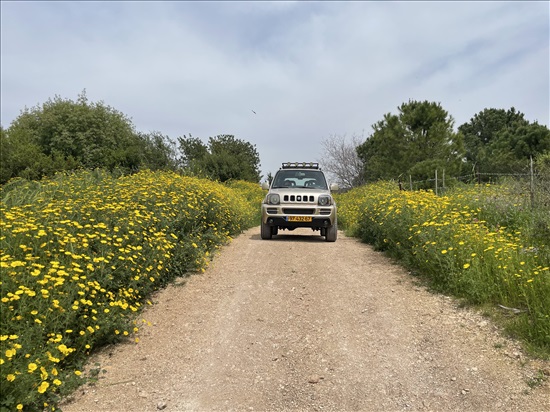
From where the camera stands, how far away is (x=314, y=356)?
3771mm

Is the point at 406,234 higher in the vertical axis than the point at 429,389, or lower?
higher

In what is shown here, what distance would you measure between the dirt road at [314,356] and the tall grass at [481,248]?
1.03ft

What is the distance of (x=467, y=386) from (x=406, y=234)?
3.94 meters

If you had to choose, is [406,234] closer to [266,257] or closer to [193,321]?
[266,257]

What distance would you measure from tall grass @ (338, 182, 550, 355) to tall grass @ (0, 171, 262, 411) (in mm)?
3584

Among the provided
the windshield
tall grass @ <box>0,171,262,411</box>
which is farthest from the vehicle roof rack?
tall grass @ <box>0,171,262,411</box>

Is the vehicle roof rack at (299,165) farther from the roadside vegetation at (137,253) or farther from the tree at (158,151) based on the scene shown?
the tree at (158,151)

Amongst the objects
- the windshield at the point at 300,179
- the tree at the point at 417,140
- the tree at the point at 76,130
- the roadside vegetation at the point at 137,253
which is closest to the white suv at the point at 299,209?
the windshield at the point at 300,179

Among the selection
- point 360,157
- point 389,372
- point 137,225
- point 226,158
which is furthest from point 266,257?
point 360,157

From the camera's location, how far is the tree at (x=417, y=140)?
22.6 m

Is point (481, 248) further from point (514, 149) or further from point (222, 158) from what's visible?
point (514, 149)

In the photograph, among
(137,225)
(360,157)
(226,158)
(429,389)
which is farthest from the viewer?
(360,157)

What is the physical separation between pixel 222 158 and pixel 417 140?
49.3ft

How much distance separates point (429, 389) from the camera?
3207mm
